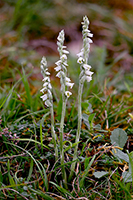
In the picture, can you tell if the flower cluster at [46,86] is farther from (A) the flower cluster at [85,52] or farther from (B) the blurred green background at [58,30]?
(B) the blurred green background at [58,30]

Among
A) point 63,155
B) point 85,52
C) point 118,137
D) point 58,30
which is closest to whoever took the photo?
point 85,52

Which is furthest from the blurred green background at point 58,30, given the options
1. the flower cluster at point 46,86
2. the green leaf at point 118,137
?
the flower cluster at point 46,86

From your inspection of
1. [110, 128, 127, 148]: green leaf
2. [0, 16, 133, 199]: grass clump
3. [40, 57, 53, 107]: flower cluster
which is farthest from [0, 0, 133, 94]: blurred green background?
[40, 57, 53, 107]: flower cluster

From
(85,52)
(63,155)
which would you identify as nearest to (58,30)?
(85,52)

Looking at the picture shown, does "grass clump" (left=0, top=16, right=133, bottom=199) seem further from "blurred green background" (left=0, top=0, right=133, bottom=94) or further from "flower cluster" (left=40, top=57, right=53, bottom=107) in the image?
"blurred green background" (left=0, top=0, right=133, bottom=94)

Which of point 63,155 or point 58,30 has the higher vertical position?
point 58,30

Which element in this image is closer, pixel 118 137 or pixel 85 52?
pixel 85 52

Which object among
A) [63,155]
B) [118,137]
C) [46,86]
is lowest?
[63,155]

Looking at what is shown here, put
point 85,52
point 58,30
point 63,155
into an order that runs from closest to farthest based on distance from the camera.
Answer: point 85,52 → point 63,155 → point 58,30

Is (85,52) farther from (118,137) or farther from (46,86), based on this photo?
(118,137)

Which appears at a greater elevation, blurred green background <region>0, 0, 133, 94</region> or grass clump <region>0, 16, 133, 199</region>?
blurred green background <region>0, 0, 133, 94</region>

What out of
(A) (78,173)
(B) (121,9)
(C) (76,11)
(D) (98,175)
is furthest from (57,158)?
(B) (121,9)
